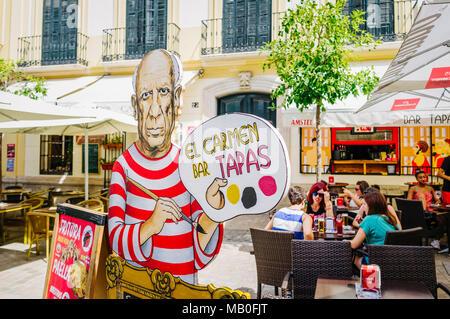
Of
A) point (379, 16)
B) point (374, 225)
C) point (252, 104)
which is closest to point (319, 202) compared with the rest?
point (374, 225)

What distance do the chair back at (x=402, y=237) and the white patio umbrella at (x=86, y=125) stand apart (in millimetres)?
3823

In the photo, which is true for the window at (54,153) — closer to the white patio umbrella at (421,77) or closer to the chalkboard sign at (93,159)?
the chalkboard sign at (93,159)

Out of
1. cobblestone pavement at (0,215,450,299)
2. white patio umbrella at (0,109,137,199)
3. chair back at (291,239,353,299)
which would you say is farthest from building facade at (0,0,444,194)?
chair back at (291,239,353,299)

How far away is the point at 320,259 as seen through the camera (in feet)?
10.7

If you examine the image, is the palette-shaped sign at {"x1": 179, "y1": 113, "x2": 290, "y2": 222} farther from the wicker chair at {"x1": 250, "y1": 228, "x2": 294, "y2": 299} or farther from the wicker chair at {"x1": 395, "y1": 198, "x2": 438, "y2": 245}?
the wicker chair at {"x1": 395, "y1": 198, "x2": 438, "y2": 245}

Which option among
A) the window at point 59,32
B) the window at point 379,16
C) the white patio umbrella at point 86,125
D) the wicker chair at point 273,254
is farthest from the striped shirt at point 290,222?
the window at point 59,32

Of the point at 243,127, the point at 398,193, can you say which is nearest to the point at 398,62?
the point at 243,127

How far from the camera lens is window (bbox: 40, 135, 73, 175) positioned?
1255 centimetres

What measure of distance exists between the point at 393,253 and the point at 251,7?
965 centimetres

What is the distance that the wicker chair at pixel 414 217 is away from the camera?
18.9 feet

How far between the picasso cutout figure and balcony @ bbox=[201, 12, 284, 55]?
860cm

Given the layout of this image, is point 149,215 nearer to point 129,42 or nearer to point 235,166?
point 235,166

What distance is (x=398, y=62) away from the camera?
148 inches

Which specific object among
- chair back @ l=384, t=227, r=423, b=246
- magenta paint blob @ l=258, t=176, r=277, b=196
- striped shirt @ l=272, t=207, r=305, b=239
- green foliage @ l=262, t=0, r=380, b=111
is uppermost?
green foliage @ l=262, t=0, r=380, b=111
